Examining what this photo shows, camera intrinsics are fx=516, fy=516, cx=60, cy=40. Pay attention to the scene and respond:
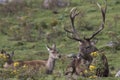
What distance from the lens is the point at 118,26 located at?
26109 mm

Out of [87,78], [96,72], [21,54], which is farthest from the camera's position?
[21,54]

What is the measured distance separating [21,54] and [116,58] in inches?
159

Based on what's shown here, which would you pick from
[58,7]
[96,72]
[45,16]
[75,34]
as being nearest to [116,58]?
[75,34]

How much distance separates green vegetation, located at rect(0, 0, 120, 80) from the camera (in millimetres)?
21730

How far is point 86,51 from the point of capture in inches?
525

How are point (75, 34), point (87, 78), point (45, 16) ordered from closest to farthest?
point (87, 78), point (75, 34), point (45, 16)

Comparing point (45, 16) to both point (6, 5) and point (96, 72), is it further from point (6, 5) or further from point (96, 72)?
point (96, 72)

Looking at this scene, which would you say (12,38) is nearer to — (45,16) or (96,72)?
(45,16)

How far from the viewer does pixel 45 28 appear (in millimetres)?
27094

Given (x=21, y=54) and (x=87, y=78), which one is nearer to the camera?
(x=87, y=78)

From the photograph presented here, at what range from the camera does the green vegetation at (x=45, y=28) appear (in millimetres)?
21730

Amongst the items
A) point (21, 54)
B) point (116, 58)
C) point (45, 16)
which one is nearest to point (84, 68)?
point (116, 58)

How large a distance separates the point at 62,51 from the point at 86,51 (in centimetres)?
855

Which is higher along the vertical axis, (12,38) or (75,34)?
(75,34)
